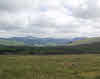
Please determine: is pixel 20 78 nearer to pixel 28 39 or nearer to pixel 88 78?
pixel 88 78

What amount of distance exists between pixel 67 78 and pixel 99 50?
198 feet

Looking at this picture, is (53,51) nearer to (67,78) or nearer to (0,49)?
(0,49)

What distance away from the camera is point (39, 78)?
16.0 metres

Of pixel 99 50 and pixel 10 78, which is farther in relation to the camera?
pixel 99 50

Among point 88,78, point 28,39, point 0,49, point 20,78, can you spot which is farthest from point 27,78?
point 28,39

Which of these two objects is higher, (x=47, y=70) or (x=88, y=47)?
(x=47, y=70)

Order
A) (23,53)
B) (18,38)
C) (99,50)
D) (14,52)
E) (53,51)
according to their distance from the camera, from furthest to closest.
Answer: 1. (18,38)
2. (99,50)
3. (53,51)
4. (23,53)
5. (14,52)

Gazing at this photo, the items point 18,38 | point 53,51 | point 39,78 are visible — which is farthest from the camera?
point 18,38

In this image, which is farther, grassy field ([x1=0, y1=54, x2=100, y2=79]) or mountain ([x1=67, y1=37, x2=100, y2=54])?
mountain ([x1=67, y1=37, x2=100, y2=54])

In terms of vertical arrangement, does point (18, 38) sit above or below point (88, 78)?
above

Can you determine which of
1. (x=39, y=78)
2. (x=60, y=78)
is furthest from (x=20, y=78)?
(x=60, y=78)

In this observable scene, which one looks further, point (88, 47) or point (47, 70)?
point (88, 47)

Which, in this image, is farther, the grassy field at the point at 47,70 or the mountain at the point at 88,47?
the mountain at the point at 88,47

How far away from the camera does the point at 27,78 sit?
16.2 m
